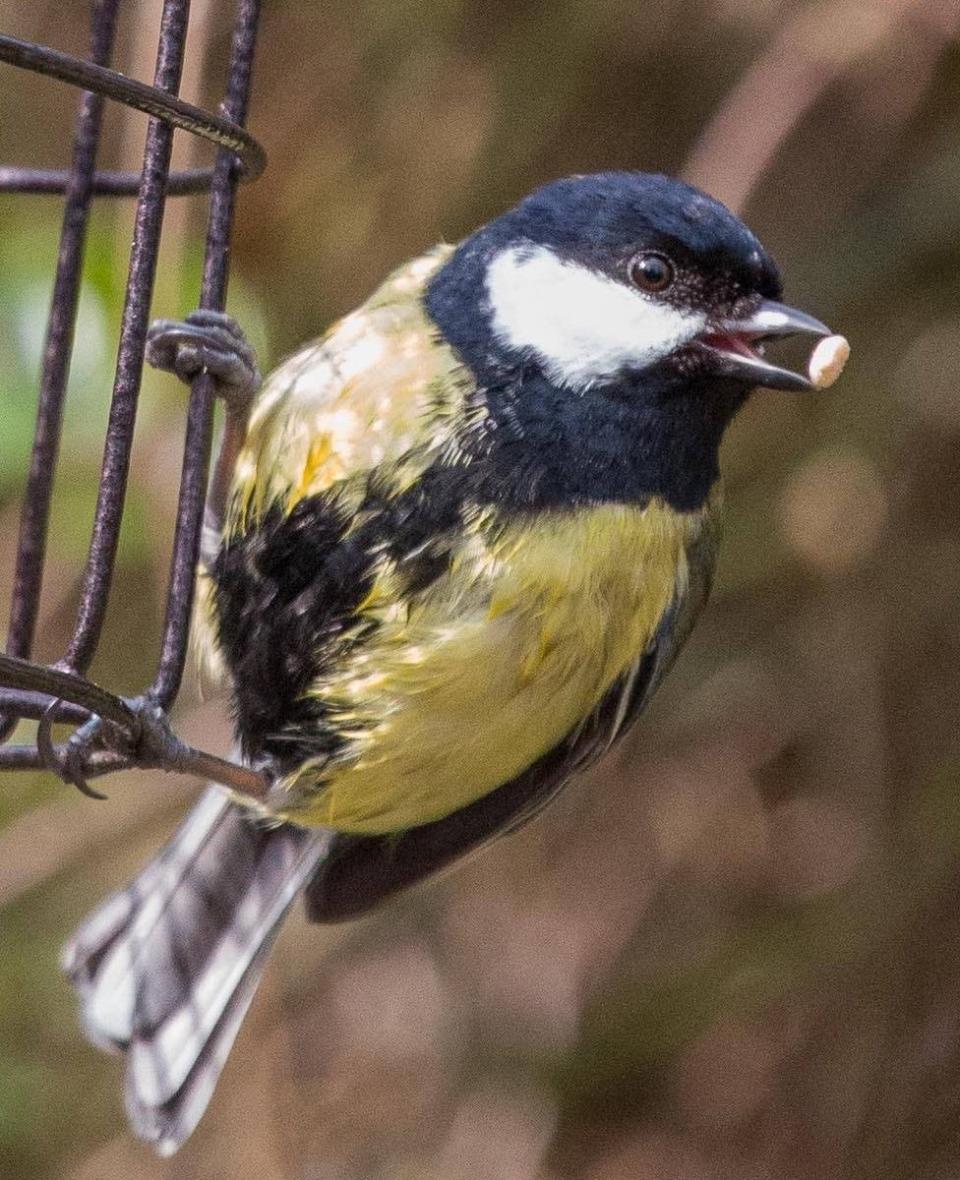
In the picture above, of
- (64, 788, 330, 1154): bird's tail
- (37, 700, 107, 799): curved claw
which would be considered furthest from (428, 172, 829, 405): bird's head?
(64, 788, 330, 1154): bird's tail

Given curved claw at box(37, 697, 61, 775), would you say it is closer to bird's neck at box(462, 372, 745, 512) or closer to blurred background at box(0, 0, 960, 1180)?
bird's neck at box(462, 372, 745, 512)

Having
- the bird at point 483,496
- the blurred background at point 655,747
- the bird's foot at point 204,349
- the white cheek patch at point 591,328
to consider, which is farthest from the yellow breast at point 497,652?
the blurred background at point 655,747

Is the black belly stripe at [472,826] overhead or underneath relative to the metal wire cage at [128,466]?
underneath

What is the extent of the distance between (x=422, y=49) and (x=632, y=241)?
4.06 ft

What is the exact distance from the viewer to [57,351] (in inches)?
52.4

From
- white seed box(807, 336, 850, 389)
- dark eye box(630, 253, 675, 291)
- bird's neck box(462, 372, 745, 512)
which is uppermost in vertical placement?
dark eye box(630, 253, 675, 291)

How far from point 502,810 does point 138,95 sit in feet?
2.65

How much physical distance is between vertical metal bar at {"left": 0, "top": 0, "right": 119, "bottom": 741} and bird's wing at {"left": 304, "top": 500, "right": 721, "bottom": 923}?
1.42 ft

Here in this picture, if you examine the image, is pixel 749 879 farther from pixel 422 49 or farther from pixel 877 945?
pixel 422 49

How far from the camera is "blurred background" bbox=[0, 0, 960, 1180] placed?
235 centimetres

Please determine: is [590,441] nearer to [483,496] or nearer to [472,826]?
[483,496]

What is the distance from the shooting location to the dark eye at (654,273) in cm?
133

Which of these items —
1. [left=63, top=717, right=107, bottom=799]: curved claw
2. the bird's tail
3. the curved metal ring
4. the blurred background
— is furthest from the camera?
the blurred background

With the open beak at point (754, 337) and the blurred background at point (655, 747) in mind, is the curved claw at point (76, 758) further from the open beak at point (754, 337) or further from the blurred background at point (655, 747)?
the blurred background at point (655, 747)
